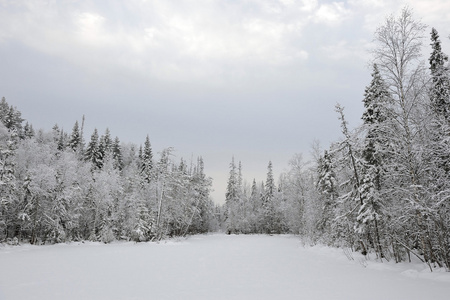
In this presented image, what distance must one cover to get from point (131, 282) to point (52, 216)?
91.3 ft

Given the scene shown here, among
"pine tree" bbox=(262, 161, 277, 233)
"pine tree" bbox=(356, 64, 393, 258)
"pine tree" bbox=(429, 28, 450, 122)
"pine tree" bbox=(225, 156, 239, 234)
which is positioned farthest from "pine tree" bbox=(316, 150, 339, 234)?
"pine tree" bbox=(225, 156, 239, 234)

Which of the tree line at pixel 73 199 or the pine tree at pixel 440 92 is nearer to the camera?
the pine tree at pixel 440 92

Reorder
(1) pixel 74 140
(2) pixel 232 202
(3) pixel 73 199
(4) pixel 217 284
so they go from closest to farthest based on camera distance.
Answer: (4) pixel 217 284 → (3) pixel 73 199 → (1) pixel 74 140 → (2) pixel 232 202

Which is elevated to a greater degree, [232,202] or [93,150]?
[93,150]

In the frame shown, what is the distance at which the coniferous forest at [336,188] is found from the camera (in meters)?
13.0

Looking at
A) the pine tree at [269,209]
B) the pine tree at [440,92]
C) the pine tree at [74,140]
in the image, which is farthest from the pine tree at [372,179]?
the pine tree at [74,140]

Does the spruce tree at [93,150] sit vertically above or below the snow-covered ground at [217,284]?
above

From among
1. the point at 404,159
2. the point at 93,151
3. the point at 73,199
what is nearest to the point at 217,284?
the point at 404,159

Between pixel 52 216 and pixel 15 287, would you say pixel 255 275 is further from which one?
pixel 52 216

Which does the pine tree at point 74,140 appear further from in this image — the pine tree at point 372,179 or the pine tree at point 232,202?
the pine tree at point 372,179

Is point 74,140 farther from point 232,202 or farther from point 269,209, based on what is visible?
point 269,209

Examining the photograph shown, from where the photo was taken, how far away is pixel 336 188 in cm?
3156

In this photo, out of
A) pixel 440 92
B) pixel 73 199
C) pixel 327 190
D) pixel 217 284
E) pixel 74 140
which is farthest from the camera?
pixel 74 140

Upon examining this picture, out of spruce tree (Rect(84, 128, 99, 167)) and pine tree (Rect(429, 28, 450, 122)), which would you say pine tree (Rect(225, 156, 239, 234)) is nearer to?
spruce tree (Rect(84, 128, 99, 167))
